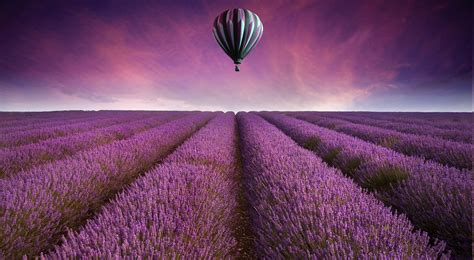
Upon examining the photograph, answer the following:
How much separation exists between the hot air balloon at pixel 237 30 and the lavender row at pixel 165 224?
6.52 meters

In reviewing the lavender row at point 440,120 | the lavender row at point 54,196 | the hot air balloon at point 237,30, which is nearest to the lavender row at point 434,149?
the lavender row at point 440,120

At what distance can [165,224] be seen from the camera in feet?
5.36

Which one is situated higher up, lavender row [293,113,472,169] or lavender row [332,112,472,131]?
lavender row [332,112,472,131]

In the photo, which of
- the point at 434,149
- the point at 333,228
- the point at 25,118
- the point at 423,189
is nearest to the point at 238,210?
the point at 333,228

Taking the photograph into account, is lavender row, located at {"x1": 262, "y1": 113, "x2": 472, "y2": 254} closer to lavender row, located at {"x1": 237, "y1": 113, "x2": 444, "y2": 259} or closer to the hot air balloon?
lavender row, located at {"x1": 237, "y1": 113, "x2": 444, "y2": 259}

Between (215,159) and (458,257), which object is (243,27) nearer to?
(215,159)

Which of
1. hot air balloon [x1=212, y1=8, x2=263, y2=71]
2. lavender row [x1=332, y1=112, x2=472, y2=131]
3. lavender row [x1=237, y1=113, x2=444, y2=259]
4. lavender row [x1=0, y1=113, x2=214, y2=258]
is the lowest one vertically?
lavender row [x1=0, y1=113, x2=214, y2=258]

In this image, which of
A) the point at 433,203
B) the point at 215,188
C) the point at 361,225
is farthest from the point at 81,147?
the point at 433,203

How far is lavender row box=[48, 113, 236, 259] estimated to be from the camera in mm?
1331

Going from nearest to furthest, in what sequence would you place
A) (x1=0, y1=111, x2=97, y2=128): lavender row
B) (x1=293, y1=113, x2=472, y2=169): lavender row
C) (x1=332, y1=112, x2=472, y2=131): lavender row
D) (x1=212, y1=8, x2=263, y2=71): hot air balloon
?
(x1=293, y1=113, x2=472, y2=169): lavender row, (x1=212, y1=8, x2=263, y2=71): hot air balloon, (x1=332, y1=112, x2=472, y2=131): lavender row, (x1=0, y1=111, x2=97, y2=128): lavender row

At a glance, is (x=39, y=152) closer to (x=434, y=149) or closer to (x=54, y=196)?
(x=54, y=196)

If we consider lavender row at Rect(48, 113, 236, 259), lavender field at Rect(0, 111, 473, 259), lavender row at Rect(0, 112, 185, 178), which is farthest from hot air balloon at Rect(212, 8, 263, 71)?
lavender row at Rect(48, 113, 236, 259)

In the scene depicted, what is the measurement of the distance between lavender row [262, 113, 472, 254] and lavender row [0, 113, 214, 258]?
3225 millimetres

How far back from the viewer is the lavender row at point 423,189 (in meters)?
1.88
